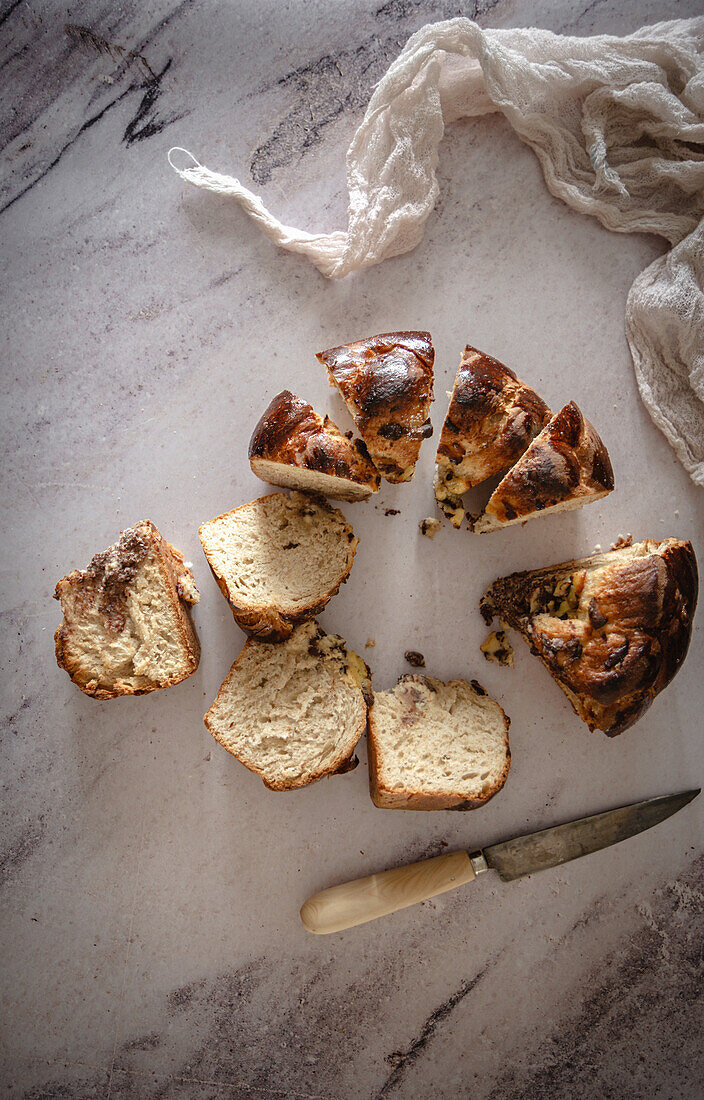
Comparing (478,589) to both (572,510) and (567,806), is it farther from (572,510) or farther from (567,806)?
(567,806)

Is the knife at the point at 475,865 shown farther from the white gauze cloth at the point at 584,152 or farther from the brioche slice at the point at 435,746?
the white gauze cloth at the point at 584,152

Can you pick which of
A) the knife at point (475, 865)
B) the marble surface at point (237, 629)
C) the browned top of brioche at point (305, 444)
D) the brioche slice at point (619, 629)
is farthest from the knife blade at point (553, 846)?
the browned top of brioche at point (305, 444)

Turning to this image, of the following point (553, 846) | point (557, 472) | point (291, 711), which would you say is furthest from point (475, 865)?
point (557, 472)

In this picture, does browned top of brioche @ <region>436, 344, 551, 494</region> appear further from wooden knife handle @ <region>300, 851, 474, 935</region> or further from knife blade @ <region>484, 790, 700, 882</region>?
wooden knife handle @ <region>300, 851, 474, 935</region>

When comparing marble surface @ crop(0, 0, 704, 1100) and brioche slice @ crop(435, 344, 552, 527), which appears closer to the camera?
brioche slice @ crop(435, 344, 552, 527)

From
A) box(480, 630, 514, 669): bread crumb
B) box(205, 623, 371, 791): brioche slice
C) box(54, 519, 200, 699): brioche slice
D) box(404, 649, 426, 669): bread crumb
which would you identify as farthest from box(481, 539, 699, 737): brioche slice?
box(54, 519, 200, 699): brioche slice

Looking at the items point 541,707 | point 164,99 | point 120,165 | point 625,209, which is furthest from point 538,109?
point 541,707

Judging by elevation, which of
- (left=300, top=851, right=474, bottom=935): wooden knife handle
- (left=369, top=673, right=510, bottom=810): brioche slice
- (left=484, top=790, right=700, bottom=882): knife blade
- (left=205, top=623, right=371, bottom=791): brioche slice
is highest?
(left=205, top=623, right=371, bottom=791): brioche slice
